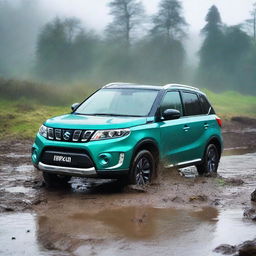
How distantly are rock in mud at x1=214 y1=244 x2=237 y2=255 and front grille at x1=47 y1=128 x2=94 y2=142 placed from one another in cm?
330

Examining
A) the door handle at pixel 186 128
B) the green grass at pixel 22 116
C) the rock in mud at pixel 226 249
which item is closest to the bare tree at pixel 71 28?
the green grass at pixel 22 116

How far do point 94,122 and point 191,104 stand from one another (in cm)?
266

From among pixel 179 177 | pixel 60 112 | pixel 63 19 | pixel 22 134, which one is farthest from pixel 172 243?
pixel 63 19

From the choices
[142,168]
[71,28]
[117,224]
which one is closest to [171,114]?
[142,168]

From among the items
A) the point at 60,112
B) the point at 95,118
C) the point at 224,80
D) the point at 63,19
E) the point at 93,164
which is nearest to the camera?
the point at 93,164

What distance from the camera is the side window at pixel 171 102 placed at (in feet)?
33.4

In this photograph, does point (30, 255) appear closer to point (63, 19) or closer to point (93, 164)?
point (93, 164)

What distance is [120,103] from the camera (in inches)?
399

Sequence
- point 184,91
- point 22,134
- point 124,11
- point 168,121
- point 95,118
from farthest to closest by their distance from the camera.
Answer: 1. point 124,11
2. point 22,134
3. point 184,91
4. point 168,121
5. point 95,118

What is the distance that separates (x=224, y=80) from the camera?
176 ft

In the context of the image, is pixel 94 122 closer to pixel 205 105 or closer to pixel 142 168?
pixel 142 168

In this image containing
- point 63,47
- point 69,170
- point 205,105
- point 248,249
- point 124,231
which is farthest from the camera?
point 63,47

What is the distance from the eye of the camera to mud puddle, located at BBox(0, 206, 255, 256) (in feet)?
20.3

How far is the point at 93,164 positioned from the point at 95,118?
0.93m
